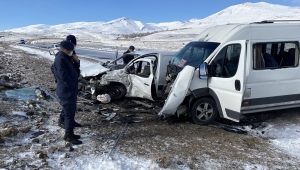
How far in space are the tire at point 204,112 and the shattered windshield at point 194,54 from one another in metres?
0.86

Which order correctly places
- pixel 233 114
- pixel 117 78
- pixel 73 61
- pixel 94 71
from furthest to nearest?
pixel 94 71, pixel 117 78, pixel 233 114, pixel 73 61

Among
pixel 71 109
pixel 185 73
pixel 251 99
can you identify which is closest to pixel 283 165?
pixel 251 99

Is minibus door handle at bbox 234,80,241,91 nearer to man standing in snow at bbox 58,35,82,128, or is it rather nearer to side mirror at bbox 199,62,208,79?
side mirror at bbox 199,62,208,79

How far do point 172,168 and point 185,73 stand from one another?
2.22 metres

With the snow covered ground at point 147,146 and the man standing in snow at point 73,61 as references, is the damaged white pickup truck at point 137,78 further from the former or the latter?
the man standing in snow at point 73,61

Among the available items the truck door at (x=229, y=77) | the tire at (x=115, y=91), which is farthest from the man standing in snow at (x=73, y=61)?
the truck door at (x=229, y=77)

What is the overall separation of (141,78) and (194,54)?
5.99ft

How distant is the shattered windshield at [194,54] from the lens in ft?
19.0

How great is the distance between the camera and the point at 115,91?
750cm

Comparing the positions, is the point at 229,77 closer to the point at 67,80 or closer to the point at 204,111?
the point at 204,111

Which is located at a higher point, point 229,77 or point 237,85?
point 229,77

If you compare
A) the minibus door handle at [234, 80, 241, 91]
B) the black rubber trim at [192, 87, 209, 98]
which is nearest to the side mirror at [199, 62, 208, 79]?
the black rubber trim at [192, 87, 209, 98]

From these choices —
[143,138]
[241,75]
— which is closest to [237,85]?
[241,75]

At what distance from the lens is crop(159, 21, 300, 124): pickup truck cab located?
542cm
